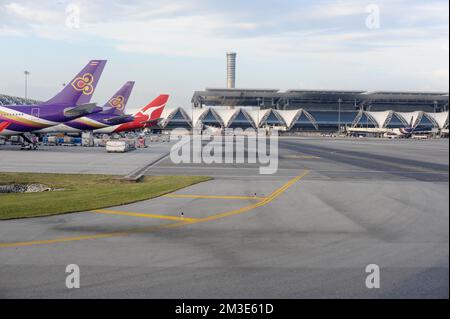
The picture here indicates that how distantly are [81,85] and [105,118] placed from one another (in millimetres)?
12305

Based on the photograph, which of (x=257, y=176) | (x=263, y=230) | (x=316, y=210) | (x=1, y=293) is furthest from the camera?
(x=257, y=176)

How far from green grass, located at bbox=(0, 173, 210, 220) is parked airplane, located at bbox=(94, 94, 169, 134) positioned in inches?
1831

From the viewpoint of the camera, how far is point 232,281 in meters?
9.21

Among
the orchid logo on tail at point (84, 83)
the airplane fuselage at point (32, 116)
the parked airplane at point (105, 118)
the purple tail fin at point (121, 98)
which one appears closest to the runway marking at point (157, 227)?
the orchid logo on tail at point (84, 83)

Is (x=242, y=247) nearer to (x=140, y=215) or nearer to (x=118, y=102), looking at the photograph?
(x=140, y=215)

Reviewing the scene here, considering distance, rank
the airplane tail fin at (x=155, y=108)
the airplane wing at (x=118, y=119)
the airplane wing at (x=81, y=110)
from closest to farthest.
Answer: the airplane wing at (x=81, y=110), the airplane wing at (x=118, y=119), the airplane tail fin at (x=155, y=108)

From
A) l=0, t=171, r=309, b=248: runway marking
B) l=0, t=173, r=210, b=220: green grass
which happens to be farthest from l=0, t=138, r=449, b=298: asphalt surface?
l=0, t=173, r=210, b=220: green grass

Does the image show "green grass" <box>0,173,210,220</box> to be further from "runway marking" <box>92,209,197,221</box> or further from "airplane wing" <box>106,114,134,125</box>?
"airplane wing" <box>106,114,134,125</box>

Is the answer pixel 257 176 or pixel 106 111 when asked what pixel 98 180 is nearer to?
pixel 257 176

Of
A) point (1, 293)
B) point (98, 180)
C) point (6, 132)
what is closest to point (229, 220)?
point (1, 293)

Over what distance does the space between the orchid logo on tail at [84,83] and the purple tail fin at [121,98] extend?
2027cm

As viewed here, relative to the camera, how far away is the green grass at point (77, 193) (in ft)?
57.4

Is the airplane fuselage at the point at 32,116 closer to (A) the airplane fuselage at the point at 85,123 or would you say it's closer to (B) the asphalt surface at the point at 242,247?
(A) the airplane fuselage at the point at 85,123
